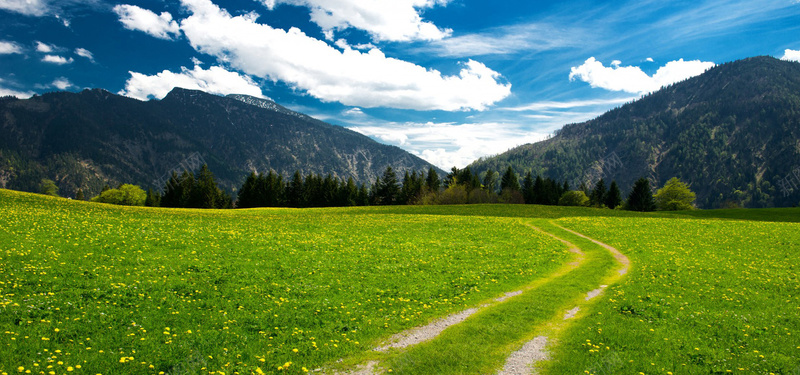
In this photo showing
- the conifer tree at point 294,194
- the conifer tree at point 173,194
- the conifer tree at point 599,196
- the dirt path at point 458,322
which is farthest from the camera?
the conifer tree at point 599,196

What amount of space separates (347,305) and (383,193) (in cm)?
11682

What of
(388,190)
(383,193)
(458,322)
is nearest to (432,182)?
(388,190)

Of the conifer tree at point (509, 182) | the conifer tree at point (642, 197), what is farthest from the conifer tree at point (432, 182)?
the conifer tree at point (642, 197)

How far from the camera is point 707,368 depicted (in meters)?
10.8

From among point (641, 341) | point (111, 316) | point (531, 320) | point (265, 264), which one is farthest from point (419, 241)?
point (111, 316)

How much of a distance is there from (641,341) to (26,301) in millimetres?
21265

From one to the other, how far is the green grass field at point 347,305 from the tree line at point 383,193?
3471 inches

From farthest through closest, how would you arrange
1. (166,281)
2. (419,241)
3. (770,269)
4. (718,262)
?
(419,241) < (718,262) < (770,269) < (166,281)

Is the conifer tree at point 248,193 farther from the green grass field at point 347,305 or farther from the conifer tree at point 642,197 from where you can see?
the conifer tree at point 642,197

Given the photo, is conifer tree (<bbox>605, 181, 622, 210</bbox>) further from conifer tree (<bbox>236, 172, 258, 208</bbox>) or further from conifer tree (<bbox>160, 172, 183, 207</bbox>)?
conifer tree (<bbox>160, 172, 183, 207</bbox>)

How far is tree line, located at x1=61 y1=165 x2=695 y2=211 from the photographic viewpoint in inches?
4508

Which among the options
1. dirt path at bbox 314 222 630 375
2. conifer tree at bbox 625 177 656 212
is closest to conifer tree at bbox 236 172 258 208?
dirt path at bbox 314 222 630 375

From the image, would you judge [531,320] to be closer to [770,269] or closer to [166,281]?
[166,281]

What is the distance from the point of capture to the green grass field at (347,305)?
10.7 metres
